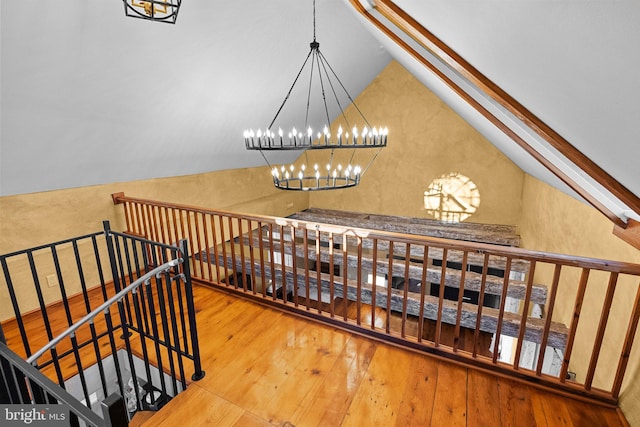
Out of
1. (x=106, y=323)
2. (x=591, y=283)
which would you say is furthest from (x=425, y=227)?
(x=106, y=323)

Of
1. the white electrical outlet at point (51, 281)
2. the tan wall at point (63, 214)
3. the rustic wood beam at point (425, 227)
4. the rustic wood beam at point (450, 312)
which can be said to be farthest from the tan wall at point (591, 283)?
the white electrical outlet at point (51, 281)

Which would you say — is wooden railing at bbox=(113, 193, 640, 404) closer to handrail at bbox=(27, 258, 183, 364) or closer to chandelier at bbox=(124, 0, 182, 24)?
handrail at bbox=(27, 258, 183, 364)

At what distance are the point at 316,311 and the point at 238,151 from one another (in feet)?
9.63

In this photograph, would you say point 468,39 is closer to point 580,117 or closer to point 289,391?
point 580,117

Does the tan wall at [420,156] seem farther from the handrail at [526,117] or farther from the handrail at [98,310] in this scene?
the handrail at [98,310]

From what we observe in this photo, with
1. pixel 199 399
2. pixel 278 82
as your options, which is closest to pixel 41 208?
pixel 199 399

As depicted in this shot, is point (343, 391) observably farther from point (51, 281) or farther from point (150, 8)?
point (51, 281)

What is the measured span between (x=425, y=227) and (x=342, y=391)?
3811mm

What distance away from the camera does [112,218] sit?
3.77m

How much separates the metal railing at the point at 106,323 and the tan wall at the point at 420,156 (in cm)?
423

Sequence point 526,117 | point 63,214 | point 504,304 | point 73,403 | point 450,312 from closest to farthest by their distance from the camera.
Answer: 1. point 73,403
2. point 526,117
3. point 504,304
4. point 450,312
5. point 63,214

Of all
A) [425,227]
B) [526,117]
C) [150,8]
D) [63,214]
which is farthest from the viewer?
[425,227]

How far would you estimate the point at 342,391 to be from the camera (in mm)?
2094

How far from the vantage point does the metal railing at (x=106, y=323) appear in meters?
1.99
